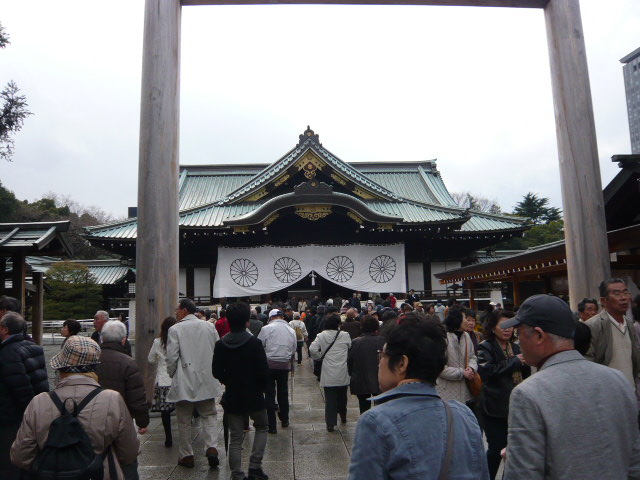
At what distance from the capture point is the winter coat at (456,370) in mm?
4477

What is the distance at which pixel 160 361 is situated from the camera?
5.66m

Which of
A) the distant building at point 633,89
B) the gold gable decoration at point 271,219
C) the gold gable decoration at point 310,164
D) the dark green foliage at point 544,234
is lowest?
the gold gable decoration at point 271,219

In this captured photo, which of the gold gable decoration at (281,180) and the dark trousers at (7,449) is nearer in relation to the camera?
the dark trousers at (7,449)

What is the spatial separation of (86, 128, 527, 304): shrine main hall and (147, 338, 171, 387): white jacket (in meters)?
13.0

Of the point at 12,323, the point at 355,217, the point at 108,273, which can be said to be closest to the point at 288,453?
the point at 12,323

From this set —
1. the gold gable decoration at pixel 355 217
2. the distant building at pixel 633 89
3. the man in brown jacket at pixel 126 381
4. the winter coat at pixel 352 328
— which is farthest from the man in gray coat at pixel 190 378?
the distant building at pixel 633 89

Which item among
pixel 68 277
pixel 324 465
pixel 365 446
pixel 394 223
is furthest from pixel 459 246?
pixel 365 446

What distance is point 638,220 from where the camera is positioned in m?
9.11

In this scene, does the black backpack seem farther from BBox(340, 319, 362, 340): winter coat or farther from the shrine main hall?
the shrine main hall

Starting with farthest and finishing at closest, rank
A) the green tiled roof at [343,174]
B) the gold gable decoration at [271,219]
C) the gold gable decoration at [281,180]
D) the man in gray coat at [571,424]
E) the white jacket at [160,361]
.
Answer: the gold gable decoration at [281,180] → the green tiled roof at [343,174] → the gold gable decoration at [271,219] → the white jacket at [160,361] → the man in gray coat at [571,424]

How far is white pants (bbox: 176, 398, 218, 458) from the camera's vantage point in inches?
205

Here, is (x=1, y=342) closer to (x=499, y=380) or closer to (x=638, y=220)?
(x=499, y=380)

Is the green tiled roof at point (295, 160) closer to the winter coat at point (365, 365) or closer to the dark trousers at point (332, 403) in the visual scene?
the dark trousers at point (332, 403)

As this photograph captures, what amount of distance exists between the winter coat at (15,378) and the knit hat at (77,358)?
1.15 m
